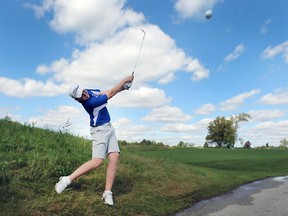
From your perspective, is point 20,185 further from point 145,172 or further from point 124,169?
point 145,172

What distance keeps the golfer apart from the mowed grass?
13.2 inches

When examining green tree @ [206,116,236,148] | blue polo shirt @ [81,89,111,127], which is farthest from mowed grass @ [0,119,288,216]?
green tree @ [206,116,236,148]

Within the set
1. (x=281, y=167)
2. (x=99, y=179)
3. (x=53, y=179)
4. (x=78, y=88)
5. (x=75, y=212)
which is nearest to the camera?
(x=75, y=212)

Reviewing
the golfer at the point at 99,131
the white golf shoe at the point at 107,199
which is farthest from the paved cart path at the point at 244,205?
the golfer at the point at 99,131

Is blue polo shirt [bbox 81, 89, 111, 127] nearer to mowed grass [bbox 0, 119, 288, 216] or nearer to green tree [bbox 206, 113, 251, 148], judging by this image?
mowed grass [bbox 0, 119, 288, 216]

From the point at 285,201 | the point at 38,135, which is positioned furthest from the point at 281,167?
the point at 38,135

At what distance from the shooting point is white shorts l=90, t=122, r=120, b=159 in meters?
7.77

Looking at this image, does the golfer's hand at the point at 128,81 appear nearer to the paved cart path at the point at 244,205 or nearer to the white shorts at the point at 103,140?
the white shorts at the point at 103,140

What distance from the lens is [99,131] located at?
7.82m

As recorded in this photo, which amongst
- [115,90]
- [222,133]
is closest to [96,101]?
[115,90]

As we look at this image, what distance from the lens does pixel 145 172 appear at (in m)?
11.6

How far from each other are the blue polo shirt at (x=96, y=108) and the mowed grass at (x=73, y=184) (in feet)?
5.02

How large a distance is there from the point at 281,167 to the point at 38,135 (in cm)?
1932

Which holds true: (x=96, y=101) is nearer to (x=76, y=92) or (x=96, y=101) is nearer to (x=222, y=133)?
(x=76, y=92)
